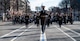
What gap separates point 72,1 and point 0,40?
135 meters

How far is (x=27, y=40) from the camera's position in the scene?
19.6 metres

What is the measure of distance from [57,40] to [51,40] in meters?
→ 0.39

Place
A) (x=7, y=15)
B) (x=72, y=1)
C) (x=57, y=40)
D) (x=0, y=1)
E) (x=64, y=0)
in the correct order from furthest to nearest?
(x=64, y=0) → (x=72, y=1) → (x=0, y=1) → (x=7, y=15) → (x=57, y=40)

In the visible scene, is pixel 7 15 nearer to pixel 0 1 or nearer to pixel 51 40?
pixel 0 1

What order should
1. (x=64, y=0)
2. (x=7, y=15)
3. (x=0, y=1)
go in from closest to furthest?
(x=7, y=15) < (x=0, y=1) < (x=64, y=0)

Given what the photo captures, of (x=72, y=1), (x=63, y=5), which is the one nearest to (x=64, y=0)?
(x=63, y=5)

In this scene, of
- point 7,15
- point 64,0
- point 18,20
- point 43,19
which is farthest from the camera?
point 64,0

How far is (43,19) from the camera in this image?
89.2 ft

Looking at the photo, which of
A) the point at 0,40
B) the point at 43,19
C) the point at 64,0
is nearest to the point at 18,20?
the point at 43,19

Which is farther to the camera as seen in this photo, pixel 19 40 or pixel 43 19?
pixel 43 19

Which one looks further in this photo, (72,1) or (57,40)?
(72,1)

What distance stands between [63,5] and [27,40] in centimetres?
17579

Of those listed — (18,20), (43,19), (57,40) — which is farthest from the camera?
(18,20)

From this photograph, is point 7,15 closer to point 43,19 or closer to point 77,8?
point 77,8
